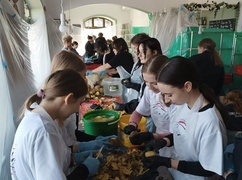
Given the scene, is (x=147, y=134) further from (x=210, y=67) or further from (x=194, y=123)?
(x=210, y=67)

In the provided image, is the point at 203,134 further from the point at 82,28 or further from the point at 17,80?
the point at 82,28


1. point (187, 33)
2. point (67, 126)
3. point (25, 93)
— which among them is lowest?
point (67, 126)

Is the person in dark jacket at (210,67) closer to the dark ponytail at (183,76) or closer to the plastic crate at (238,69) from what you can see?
the plastic crate at (238,69)

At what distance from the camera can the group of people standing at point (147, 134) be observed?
709 millimetres

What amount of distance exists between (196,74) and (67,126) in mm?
739

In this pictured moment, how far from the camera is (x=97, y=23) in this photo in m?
10.7

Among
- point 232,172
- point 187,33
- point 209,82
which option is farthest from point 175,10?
point 232,172

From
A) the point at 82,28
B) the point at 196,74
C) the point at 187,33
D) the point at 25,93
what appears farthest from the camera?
the point at 82,28

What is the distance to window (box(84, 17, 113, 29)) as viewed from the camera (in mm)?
10459

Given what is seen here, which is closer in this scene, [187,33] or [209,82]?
[209,82]

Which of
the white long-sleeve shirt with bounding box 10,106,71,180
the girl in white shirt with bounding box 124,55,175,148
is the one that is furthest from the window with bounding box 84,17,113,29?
the white long-sleeve shirt with bounding box 10,106,71,180

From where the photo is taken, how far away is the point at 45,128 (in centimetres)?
72

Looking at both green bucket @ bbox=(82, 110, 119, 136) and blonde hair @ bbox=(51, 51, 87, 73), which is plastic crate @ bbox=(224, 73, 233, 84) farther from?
blonde hair @ bbox=(51, 51, 87, 73)

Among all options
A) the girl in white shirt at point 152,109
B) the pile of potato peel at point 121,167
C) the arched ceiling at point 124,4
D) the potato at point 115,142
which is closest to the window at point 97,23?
the arched ceiling at point 124,4
